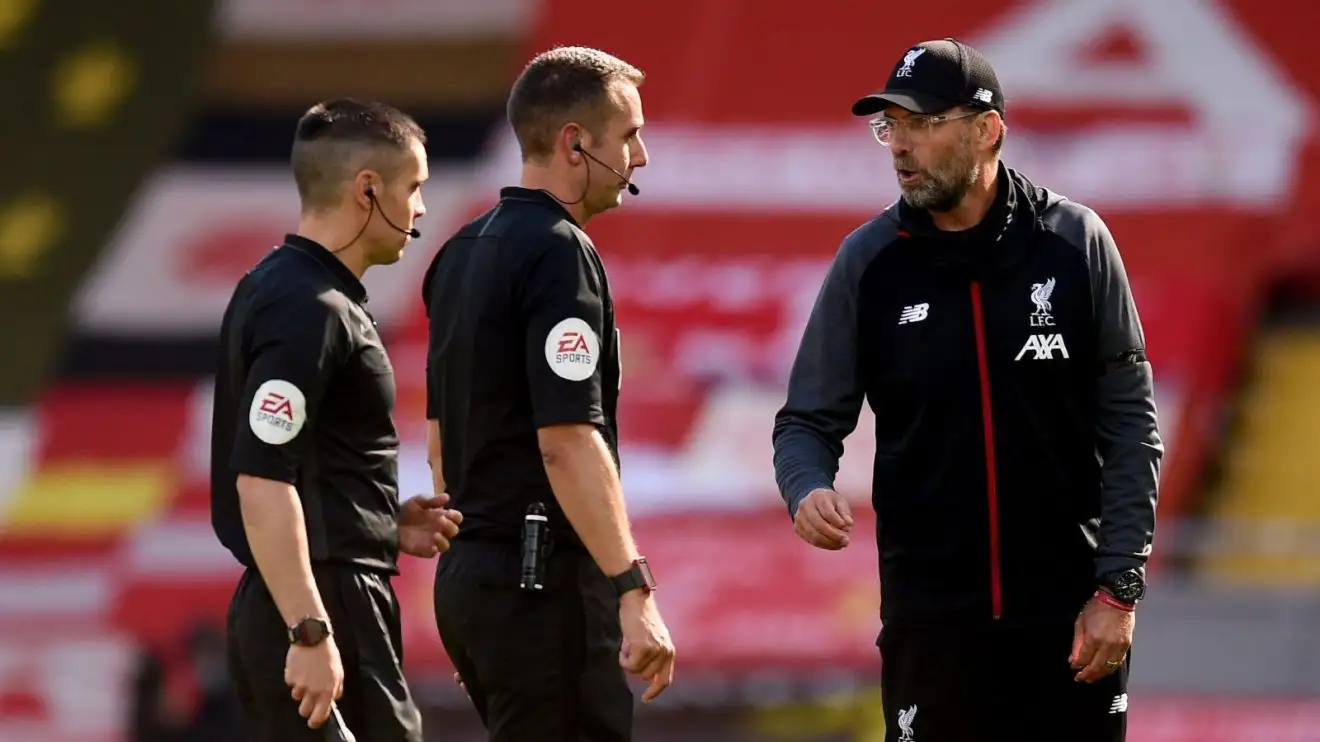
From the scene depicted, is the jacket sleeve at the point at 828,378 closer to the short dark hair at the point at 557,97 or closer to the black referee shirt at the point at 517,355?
the black referee shirt at the point at 517,355

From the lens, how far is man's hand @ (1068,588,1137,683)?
11.9 feet

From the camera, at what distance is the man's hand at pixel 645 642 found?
3613mm

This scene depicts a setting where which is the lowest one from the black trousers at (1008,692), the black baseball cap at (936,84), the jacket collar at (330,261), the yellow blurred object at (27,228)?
the black trousers at (1008,692)

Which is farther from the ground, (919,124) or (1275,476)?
(919,124)

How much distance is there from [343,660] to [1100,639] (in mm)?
1373

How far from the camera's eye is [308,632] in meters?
3.65

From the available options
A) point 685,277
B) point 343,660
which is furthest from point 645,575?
point 685,277

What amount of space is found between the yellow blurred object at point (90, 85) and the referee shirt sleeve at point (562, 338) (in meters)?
11.6

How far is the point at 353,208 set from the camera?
13.1ft

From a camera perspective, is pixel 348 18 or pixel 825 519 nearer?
pixel 825 519

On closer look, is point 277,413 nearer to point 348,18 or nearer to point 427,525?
point 427,525

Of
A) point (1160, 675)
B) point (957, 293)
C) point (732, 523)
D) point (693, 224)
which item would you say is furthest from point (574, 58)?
point (693, 224)

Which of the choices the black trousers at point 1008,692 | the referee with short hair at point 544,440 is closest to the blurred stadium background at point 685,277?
the black trousers at point 1008,692

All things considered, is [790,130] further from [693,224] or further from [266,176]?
[266,176]
